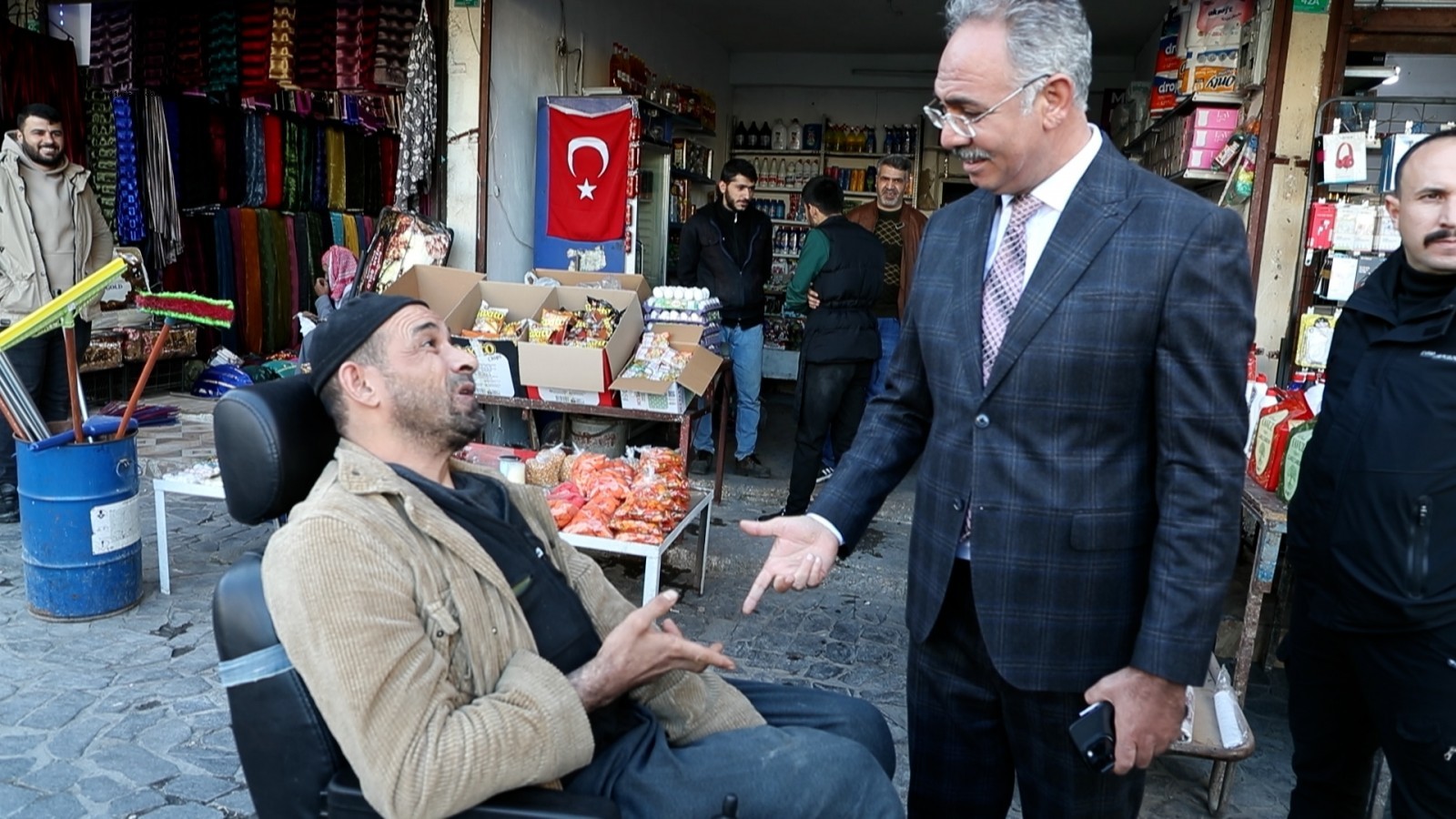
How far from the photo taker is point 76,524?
3.68 metres

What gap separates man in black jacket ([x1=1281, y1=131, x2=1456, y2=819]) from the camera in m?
1.82

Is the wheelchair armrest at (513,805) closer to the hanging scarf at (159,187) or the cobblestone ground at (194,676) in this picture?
the cobblestone ground at (194,676)

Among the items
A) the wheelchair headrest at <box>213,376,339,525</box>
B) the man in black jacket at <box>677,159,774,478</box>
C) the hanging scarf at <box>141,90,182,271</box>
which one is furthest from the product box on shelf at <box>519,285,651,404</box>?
the hanging scarf at <box>141,90,182,271</box>

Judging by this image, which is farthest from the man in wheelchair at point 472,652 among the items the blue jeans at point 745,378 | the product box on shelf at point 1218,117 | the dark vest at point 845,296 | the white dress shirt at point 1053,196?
the blue jeans at point 745,378

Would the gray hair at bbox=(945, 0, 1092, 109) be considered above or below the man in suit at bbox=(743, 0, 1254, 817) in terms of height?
above

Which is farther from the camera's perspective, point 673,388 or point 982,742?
point 673,388

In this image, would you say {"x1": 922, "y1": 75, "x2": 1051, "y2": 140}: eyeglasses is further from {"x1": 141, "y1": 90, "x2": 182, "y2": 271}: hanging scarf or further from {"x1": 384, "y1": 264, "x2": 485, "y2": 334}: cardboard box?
{"x1": 141, "y1": 90, "x2": 182, "y2": 271}: hanging scarf

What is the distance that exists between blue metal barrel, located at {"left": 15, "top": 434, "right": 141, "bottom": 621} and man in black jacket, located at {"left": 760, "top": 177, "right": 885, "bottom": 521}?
315 cm

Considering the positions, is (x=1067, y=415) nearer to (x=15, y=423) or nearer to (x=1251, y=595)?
(x=1251, y=595)

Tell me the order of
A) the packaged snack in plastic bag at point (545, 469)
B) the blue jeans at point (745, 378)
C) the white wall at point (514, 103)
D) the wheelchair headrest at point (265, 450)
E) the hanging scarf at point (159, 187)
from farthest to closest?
the hanging scarf at point (159, 187) → the blue jeans at point (745, 378) → the white wall at point (514, 103) → the packaged snack in plastic bag at point (545, 469) → the wheelchair headrest at point (265, 450)

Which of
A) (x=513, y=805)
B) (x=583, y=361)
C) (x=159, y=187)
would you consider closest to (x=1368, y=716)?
(x=513, y=805)

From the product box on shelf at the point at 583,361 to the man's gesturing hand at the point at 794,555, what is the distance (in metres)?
3.30

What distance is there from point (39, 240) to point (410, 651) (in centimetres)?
500

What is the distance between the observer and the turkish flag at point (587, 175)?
21.0 ft
